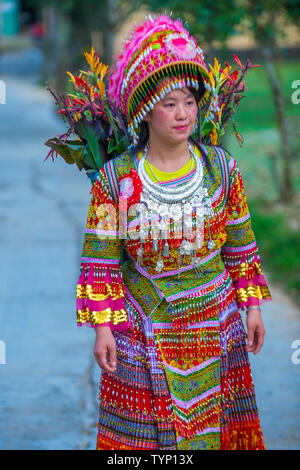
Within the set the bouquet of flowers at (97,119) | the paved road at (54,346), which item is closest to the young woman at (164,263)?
the bouquet of flowers at (97,119)

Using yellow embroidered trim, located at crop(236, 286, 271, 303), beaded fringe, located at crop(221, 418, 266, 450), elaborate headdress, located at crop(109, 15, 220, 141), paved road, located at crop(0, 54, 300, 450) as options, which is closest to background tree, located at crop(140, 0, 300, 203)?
paved road, located at crop(0, 54, 300, 450)

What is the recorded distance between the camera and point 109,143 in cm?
288

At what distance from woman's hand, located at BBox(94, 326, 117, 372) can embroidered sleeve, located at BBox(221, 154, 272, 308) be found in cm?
51

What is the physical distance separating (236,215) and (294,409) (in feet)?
5.69

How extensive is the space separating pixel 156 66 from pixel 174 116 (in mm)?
175

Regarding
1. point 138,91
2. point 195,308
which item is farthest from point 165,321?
point 138,91

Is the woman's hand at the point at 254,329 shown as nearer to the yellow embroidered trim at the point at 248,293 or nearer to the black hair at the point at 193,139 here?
the yellow embroidered trim at the point at 248,293

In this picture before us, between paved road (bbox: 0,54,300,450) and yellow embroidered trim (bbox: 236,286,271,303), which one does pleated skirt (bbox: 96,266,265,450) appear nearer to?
yellow embroidered trim (bbox: 236,286,271,303)

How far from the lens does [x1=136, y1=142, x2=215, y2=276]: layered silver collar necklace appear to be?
2637mm

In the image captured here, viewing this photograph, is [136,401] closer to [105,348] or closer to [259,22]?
[105,348]

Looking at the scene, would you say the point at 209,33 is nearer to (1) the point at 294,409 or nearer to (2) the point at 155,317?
(1) the point at 294,409

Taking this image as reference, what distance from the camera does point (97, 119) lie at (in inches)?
114

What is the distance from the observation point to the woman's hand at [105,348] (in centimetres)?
265

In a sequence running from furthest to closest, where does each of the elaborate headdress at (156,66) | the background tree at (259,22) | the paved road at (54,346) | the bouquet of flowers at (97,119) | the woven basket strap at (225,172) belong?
the background tree at (259,22) → the paved road at (54,346) → the bouquet of flowers at (97,119) → the woven basket strap at (225,172) → the elaborate headdress at (156,66)
